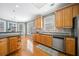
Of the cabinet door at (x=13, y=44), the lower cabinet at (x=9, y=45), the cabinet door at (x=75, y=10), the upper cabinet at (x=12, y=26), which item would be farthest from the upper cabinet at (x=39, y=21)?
the cabinet door at (x=75, y=10)

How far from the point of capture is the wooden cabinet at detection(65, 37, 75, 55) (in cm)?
299

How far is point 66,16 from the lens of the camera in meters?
3.20

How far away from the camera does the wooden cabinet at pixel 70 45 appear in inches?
118

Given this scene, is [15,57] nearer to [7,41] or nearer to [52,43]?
[7,41]

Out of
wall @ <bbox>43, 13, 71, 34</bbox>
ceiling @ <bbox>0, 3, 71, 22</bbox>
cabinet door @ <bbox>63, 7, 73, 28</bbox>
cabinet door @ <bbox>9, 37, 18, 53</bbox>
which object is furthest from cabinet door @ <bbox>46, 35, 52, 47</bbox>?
cabinet door @ <bbox>9, 37, 18, 53</bbox>

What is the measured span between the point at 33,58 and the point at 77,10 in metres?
1.84

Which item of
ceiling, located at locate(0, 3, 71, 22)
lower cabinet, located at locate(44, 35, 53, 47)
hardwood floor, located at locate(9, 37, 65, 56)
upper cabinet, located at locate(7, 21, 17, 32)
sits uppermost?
ceiling, located at locate(0, 3, 71, 22)

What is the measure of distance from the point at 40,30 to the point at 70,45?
0.99m

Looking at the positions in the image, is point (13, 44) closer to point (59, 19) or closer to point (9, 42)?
point (9, 42)

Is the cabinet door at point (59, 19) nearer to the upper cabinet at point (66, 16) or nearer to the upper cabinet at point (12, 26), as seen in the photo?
the upper cabinet at point (66, 16)

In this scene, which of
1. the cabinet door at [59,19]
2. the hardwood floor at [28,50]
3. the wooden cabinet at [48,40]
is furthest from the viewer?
the wooden cabinet at [48,40]

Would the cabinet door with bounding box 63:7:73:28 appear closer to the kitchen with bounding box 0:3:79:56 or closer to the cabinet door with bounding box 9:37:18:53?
the kitchen with bounding box 0:3:79:56

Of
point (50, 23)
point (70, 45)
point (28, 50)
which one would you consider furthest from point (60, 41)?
point (28, 50)

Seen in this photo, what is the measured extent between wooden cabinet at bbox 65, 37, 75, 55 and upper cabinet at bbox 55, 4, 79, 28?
16.9 inches
